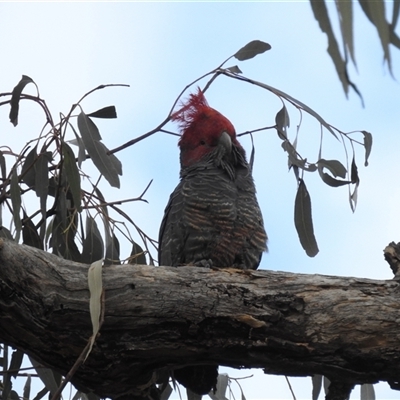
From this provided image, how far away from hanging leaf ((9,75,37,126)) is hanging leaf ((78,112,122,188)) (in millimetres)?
240

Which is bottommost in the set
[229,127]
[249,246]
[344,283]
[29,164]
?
[344,283]

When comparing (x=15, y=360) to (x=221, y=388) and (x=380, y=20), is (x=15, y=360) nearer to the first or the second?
(x=221, y=388)

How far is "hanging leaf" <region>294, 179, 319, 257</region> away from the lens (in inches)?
104

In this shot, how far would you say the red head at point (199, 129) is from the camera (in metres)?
3.29

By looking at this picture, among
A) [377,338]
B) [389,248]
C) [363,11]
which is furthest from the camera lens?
[389,248]

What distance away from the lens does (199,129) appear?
3.33 m

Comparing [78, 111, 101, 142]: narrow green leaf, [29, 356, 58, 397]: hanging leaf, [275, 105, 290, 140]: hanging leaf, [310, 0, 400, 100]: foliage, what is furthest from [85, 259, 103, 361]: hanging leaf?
[275, 105, 290, 140]: hanging leaf

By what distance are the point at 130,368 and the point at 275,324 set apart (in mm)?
472

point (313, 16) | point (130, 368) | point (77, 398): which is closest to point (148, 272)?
point (130, 368)

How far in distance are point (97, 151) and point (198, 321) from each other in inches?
33.8

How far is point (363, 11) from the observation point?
0.85 m

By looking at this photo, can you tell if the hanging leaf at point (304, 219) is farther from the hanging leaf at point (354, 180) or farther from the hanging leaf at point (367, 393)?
the hanging leaf at point (367, 393)

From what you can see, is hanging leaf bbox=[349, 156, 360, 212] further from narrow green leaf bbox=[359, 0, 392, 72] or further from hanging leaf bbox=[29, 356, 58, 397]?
narrow green leaf bbox=[359, 0, 392, 72]

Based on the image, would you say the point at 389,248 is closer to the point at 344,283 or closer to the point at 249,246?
the point at 344,283
